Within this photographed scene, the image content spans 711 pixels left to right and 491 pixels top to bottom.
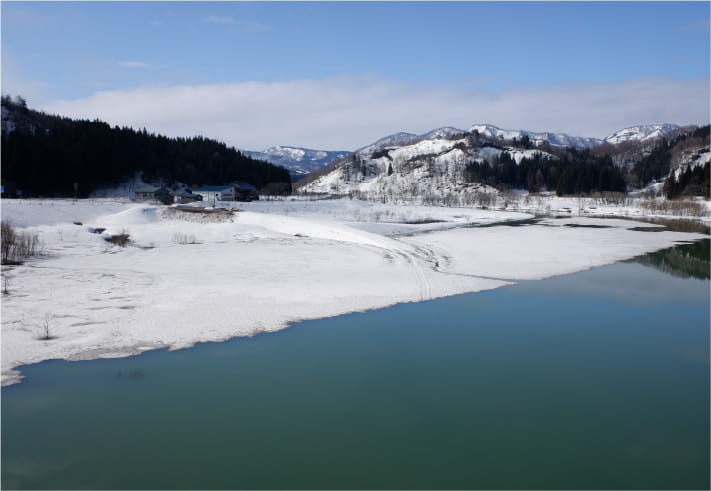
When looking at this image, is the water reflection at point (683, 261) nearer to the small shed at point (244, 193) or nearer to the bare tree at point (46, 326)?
the bare tree at point (46, 326)

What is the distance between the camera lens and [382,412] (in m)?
7.02

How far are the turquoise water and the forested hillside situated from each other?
57634 millimetres

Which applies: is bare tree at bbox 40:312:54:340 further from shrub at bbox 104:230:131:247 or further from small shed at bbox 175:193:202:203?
small shed at bbox 175:193:202:203

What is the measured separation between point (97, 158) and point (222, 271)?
67334mm

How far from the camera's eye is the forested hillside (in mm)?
61969

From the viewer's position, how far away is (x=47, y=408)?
705cm

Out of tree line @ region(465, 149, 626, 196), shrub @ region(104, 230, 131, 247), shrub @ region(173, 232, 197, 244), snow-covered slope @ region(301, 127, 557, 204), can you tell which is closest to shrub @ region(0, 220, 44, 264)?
shrub @ region(104, 230, 131, 247)

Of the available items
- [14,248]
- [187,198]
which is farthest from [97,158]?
[14,248]

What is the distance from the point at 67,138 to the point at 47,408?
80.7m

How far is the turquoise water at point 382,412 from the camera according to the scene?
561 centimetres

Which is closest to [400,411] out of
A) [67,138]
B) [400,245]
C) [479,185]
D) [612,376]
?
[612,376]

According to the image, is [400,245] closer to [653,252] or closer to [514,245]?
[514,245]

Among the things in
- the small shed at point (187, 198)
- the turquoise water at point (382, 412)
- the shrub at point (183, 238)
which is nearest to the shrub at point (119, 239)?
the shrub at point (183, 238)

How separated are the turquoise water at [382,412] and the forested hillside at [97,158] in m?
57.6
